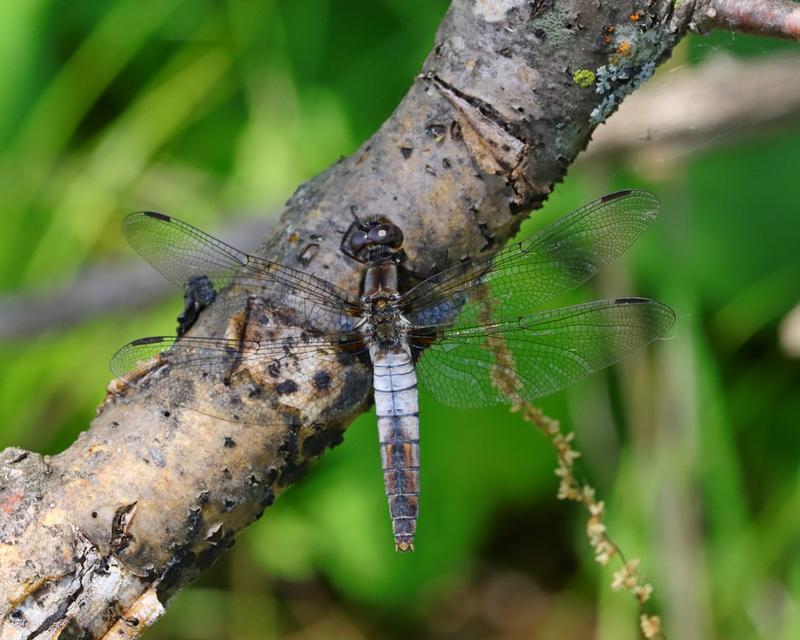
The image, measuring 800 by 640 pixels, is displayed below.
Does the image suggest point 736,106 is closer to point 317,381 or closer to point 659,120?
point 659,120

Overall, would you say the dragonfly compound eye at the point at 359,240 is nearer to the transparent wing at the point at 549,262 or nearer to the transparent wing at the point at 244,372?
the transparent wing at the point at 244,372

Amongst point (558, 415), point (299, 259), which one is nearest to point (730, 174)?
point (558, 415)

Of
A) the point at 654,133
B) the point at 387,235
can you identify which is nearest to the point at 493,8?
the point at 387,235

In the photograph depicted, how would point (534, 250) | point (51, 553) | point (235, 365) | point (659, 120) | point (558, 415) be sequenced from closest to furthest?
point (51, 553) → point (235, 365) → point (534, 250) → point (659, 120) → point (558, 415)

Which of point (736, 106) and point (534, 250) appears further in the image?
point (736, 106)

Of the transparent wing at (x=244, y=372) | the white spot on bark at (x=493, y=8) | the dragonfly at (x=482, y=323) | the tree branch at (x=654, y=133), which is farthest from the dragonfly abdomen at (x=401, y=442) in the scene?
the tree branch at (x=654, y=133)

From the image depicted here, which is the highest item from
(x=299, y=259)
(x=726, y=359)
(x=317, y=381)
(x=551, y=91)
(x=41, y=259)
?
(x=41, y=259)

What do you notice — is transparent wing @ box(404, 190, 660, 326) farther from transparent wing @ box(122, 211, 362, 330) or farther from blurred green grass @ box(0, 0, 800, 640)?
blurred green grass @ box(0, 0, 800, 640)
